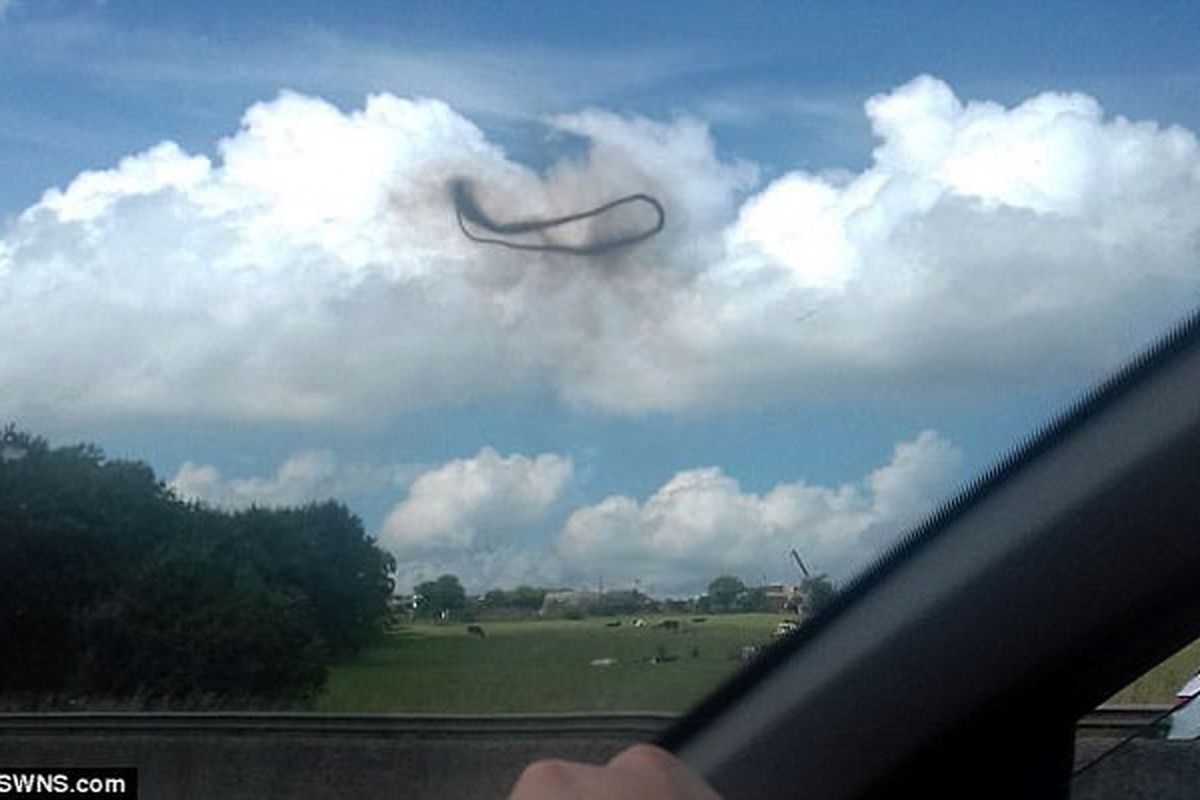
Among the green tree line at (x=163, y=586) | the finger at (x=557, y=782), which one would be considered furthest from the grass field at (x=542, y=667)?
the finger at (x=557, y=782)

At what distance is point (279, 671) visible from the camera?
5.69 metres

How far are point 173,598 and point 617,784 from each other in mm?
2772

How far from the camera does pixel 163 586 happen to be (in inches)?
225

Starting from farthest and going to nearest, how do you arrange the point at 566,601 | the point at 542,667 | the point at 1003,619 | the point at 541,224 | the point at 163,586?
the point at 163,586 < the point at 542,667 < the point at 566,601 < the point at 541,224 < the point at 1003,619

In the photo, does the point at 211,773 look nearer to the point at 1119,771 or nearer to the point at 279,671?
the point at 279,671

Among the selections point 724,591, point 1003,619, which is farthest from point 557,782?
point 724,591

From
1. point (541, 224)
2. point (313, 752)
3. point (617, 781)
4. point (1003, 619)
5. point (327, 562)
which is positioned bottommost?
point (617, 781)

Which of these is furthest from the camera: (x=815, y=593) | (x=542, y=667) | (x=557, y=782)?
(x=542, y=667)

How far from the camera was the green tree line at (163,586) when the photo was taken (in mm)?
5559

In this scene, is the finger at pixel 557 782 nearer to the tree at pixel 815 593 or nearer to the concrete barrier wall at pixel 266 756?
the tree at pixel 815 593

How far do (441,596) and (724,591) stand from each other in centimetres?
73

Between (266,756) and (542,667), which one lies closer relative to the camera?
(542,667)

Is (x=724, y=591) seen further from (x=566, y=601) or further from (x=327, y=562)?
(x=327, y=562)

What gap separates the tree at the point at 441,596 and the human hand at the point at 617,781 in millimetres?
2063
